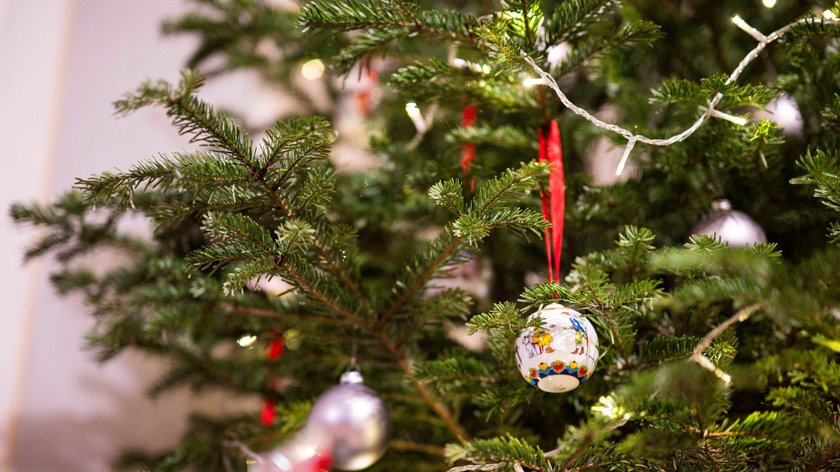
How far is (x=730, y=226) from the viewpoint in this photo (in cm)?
62

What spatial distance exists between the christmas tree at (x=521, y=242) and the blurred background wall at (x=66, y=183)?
0.60ft

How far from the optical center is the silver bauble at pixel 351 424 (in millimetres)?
609

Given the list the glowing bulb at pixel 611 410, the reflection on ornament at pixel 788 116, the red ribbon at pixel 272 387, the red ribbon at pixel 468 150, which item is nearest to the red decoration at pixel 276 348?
the red ribbon at pixel 272 387

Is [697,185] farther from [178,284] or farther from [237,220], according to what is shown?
[178,284]

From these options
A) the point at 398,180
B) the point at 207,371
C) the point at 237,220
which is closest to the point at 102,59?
the point at 207,371

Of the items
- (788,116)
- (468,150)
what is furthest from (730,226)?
(468,150)

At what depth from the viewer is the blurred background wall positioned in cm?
105

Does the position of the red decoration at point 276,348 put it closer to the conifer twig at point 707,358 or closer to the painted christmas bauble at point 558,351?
the painted christmas bauble at point 558,351

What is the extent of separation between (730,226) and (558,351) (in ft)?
0.87

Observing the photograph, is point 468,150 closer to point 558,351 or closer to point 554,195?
point 554,195

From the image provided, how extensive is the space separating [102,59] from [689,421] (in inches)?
46.8

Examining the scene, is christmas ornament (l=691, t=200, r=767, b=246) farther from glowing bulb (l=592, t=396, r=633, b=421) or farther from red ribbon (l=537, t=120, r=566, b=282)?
glowing bulb (l=592, t=396, r=633, b=421)

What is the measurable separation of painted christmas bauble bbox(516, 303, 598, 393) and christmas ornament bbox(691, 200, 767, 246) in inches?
8.2

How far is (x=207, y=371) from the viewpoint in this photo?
91 centimetres
